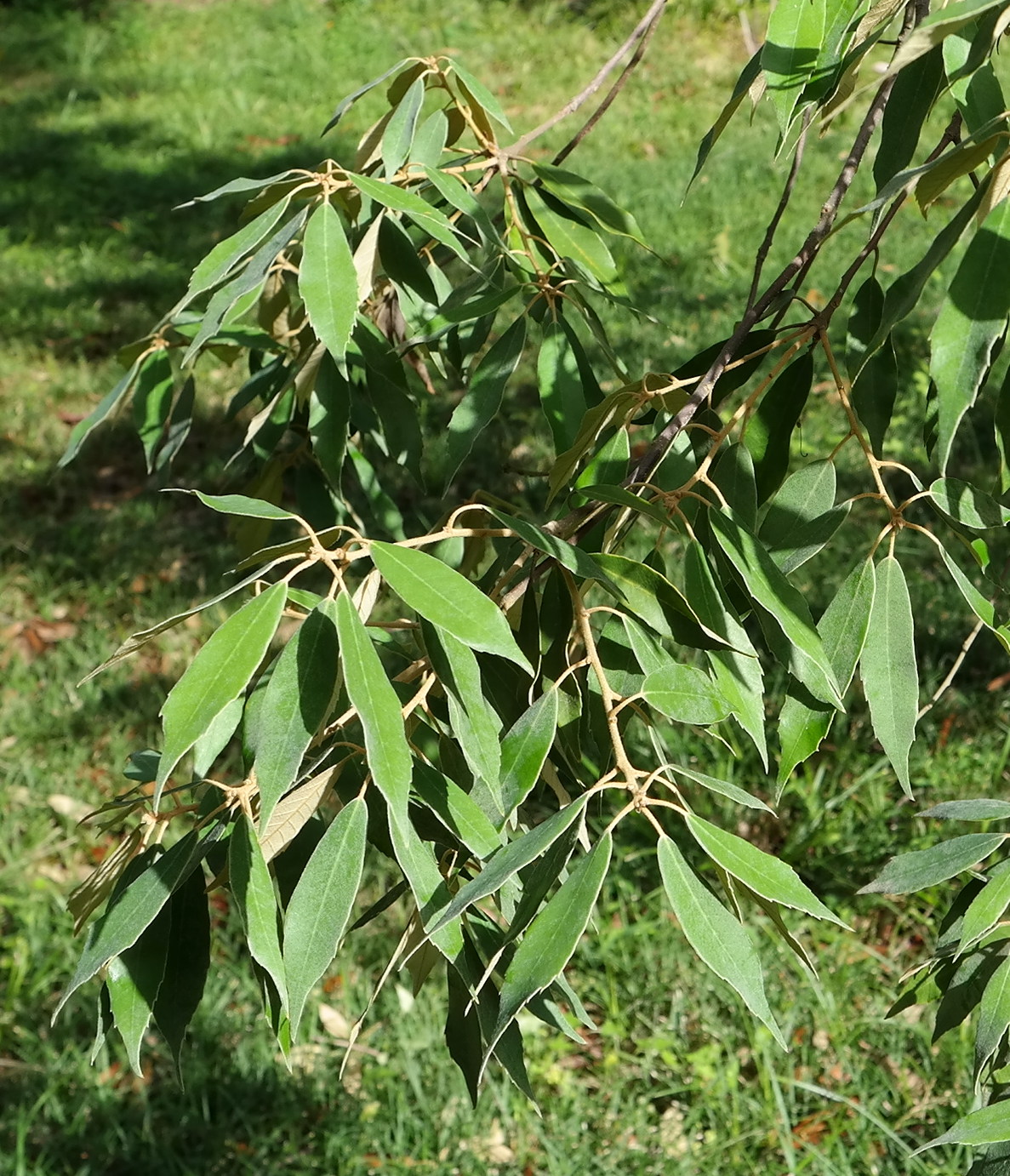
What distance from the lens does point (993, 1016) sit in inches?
34.2

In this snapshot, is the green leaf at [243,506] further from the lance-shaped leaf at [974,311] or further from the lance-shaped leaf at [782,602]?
the lance-shaped leaf at [974,311]

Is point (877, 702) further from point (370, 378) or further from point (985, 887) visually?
point (370, 378)

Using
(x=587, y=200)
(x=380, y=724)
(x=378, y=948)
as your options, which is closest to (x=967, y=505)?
(x=380, y=724)

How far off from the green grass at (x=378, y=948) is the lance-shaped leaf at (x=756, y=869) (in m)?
0.16

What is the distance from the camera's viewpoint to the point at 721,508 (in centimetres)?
82

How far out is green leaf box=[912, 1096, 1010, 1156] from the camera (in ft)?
2.46

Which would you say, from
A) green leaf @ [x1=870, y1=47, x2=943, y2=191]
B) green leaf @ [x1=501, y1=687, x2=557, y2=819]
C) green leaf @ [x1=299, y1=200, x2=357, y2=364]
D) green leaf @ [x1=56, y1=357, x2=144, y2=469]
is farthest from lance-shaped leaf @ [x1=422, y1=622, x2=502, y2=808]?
green leaf @ [x1=56, y1=357, x2=144, y2=469]

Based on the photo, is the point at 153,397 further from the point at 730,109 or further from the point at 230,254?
the point at 730,109

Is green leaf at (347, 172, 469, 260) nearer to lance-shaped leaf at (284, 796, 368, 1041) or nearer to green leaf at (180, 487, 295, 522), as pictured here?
green leaf at (180, 487, 295, 522)

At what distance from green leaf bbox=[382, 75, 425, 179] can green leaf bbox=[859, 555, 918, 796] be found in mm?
590

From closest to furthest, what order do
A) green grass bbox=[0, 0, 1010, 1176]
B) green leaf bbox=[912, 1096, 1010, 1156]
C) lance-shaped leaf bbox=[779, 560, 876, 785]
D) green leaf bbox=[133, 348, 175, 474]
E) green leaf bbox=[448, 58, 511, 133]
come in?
green leaf bbox=[912, 1096, 1010, 1156] < lance-shaped leaf bbox=[779, 560, 876, 785] < green leaf bbox=[448, 58, 511, 133] < green leaf bbox=[133, 348, 175, 474] < green grass bbox=[0, 0, 1010, 1176]

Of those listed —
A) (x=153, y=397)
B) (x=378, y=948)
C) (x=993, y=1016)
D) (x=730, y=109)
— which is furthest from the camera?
(x=378, y=948)

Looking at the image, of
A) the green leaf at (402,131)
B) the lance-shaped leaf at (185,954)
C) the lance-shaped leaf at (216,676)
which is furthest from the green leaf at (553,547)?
the green leaf at (402,131)

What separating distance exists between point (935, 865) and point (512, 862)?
19.3 inches
